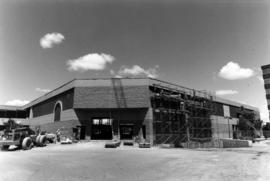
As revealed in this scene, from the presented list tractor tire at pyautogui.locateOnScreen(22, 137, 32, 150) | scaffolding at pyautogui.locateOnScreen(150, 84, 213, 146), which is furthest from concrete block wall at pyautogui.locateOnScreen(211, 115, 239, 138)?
tractor tire at pyautogui.locateOnScreen(22, 137, 32, 150)

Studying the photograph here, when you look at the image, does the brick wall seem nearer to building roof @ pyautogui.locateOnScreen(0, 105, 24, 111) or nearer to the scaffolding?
the scaffolding

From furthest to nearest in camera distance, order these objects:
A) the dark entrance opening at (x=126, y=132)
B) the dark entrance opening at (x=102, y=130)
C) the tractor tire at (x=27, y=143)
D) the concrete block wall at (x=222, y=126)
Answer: the concrete block wall at (x=222, y=126)
the dark entrance opening at (x=102, y=130)
the dark entrance opening at (x=126, y=132)
the tractor tire at (x=27, y=143)

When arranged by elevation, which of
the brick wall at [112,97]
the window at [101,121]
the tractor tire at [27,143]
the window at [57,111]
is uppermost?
the brick wall at [112,97]

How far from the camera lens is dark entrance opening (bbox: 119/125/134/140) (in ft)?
136

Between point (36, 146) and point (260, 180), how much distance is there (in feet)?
92.4

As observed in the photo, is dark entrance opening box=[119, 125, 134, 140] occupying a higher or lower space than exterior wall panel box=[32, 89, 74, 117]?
lower

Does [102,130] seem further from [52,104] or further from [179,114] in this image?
[179,114]

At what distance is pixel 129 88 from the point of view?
41719mm

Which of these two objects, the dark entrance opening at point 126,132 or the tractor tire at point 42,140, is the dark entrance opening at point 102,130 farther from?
the tractor tire at point 42,140

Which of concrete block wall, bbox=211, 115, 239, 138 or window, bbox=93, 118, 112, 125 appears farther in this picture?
Answer: concrete block wall, bbox=211, 115, 239, 138

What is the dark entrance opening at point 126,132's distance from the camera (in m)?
41.5

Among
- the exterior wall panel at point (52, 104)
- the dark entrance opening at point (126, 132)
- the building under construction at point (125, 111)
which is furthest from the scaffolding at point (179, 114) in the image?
the exterior wall panel at point (52, 104)

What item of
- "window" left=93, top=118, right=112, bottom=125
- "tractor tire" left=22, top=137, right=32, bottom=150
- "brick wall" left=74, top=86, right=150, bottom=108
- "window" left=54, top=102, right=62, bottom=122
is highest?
"brick wall" left=74, top=86, right=150, bottom=108

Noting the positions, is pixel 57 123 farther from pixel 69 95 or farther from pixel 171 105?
pixel 171 105
